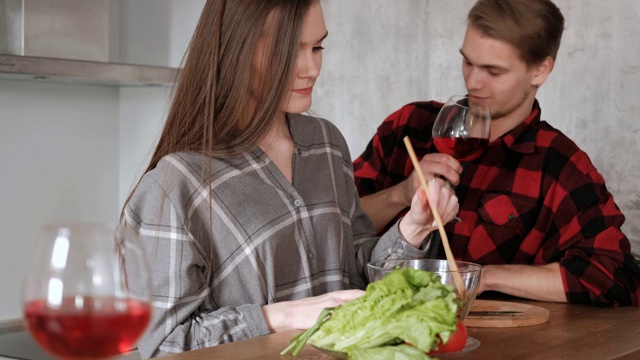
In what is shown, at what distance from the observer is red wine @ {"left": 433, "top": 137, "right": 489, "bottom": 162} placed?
2.25m

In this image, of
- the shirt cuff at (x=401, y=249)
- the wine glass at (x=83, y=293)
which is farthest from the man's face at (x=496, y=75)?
the wine glass at (x=83, y=293)

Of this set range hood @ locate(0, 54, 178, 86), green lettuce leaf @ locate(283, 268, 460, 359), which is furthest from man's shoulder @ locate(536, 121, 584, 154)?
green lettuce leaf @ locate(283, 268, 460, 359)

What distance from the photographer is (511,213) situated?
8.28ft

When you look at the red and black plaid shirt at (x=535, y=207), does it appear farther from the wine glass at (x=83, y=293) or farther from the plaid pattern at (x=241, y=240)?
the wine glass at (x=83, y=293)

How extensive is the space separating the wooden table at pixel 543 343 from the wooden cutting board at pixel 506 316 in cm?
2

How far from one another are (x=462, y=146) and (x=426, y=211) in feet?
1.29

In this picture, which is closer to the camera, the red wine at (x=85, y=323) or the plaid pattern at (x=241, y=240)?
the red wine at (x=85, y=323)

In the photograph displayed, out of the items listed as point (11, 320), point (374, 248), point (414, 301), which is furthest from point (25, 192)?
point (414, 301)

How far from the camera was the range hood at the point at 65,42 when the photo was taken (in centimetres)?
308

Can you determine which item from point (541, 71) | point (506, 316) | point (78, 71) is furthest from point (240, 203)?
point (78, 71)

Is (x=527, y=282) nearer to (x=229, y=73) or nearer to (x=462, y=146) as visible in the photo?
(x=462, y=146)

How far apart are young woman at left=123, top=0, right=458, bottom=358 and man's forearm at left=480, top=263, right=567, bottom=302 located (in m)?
0.31

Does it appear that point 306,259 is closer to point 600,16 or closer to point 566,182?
point 566,182

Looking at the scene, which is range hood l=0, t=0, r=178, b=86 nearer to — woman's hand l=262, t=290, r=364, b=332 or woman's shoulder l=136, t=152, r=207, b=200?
woman's shoulder l=136, t=152, r=207, b=200
